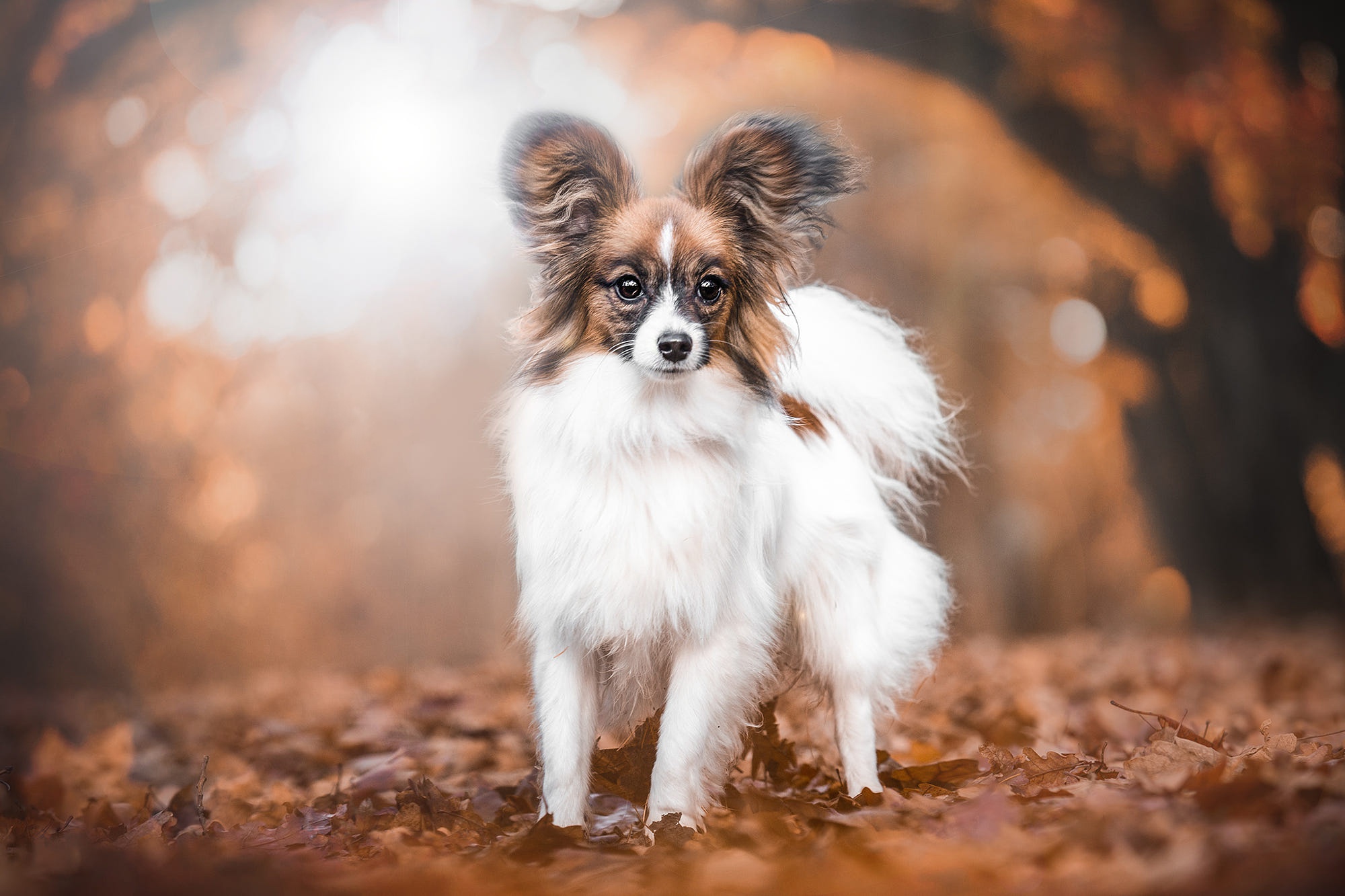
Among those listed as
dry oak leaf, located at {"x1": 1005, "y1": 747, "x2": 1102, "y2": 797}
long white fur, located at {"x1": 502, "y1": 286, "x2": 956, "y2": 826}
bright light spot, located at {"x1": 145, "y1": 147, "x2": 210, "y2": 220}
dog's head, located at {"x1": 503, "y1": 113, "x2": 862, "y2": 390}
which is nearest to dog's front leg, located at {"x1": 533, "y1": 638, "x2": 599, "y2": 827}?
long white fur, located at {"x1": 502, "y1": 286, "x2": 956, "y2": 826}

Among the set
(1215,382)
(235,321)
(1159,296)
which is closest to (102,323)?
(235,321)

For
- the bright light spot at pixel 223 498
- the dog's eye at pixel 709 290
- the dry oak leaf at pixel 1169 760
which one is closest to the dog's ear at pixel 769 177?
the dog's eye at pixel 709 290

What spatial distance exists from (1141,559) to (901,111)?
342 cm

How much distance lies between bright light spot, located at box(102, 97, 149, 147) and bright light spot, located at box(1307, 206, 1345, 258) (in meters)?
6.82

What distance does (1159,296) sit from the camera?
5.71 meters

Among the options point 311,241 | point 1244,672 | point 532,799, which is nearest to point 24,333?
point 311,241

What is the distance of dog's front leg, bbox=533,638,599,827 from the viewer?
2.20 meters

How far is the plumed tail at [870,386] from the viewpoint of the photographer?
2820 mm

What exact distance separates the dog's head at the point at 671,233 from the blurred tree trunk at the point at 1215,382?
11.5ft

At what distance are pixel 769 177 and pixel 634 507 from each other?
0.98 meters

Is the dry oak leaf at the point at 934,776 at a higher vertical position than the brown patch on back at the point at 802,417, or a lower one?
lower

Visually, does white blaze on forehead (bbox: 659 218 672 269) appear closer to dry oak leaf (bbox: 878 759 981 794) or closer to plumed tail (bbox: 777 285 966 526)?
plumed tail (bbox: 777 285 966 526)

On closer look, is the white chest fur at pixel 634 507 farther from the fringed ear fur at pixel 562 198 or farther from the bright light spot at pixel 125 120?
the bright light spot at pixel 125 120

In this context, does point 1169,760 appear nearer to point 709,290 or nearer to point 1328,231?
point 709,290
